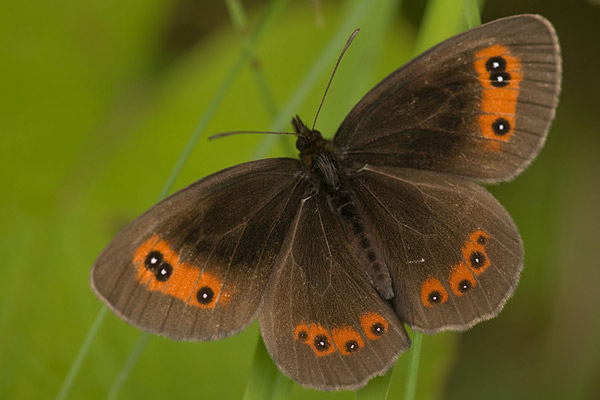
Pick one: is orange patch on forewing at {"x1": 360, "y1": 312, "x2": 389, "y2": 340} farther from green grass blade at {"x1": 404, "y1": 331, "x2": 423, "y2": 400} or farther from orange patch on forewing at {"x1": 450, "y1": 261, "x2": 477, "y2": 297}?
orange patch on forewing at {"x1": 450, "y1": 261, "x2": 477, "y2": 297}

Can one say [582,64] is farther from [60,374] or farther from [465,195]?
[60,374]

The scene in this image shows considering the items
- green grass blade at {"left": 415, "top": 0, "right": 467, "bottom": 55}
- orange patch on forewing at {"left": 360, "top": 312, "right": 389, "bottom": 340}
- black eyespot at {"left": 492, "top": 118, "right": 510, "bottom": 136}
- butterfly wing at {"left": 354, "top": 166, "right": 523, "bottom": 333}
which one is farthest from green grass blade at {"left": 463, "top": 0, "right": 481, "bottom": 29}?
orange patch on forewing at {"left": 360, "top": 312, "right": 389, "bottom": 340}

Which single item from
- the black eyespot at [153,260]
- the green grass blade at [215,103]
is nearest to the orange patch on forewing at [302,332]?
the black eyespot at [153,260]

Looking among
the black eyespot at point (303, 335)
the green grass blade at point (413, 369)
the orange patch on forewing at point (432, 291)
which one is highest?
the black eyespot at point (303, 335)

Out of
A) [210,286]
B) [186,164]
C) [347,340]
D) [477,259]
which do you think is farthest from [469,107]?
[186,164]

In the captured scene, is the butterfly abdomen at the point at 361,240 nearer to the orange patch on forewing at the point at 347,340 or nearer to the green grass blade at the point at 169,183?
the orange patch on forewing at the point at 347,340
